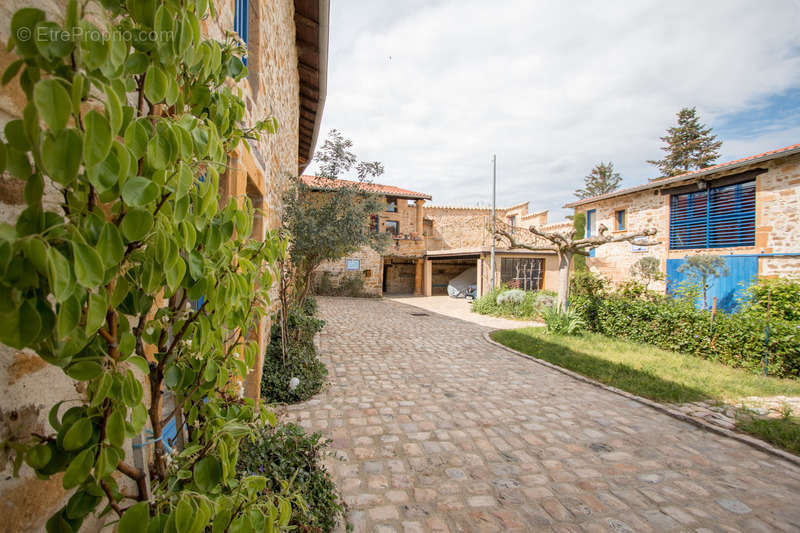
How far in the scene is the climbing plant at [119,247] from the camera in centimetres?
51

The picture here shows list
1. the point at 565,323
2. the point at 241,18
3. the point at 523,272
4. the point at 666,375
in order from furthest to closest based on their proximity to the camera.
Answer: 1. the point at 523,272
2. the point at 565,323
3. the point at 666,375
4. the point at 241,18

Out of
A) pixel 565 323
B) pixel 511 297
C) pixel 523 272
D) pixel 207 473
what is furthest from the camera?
pixel 523 272

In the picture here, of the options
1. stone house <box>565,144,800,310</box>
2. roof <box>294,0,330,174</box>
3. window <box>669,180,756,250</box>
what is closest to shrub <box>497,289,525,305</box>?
stone house <box>565,144,800,310</box>

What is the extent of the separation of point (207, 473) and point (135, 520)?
211 mm

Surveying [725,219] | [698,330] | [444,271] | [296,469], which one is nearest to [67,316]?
[296,469]

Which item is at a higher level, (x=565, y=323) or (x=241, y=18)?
(x=241, y=18)

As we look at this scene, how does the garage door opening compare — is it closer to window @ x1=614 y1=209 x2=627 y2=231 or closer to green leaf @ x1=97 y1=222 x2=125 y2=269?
window @ x1=614 y1=209 x2=627 y2=231

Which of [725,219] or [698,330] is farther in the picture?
[725,219]

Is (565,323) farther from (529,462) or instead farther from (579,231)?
(579,231)

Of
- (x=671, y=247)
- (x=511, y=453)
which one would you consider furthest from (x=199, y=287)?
(x=671, y=247)

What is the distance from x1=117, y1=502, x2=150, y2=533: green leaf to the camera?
68cm

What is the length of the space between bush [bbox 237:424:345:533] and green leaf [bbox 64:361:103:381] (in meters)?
1.82

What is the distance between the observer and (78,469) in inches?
24.9

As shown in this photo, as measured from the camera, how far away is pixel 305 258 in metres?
6.79
